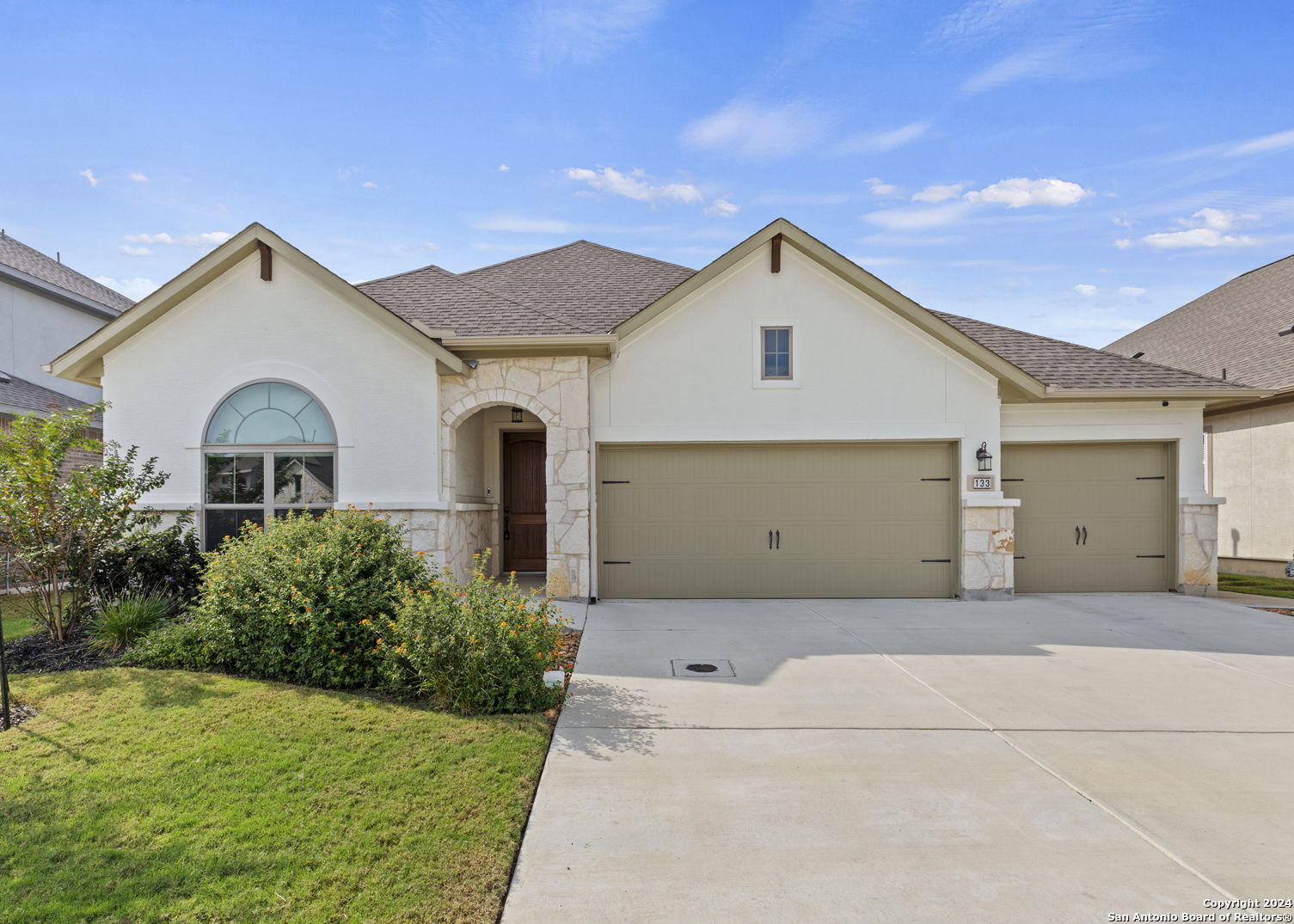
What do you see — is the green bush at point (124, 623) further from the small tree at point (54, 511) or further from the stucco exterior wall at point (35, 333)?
the stucco exterior wall at point (35, 333)

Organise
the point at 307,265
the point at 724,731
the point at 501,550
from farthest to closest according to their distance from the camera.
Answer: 1. the point at 501,550
2. the point at 307,265
3. the point at 724,731

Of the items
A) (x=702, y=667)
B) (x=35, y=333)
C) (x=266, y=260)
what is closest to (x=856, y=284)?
(x=702, y=667)

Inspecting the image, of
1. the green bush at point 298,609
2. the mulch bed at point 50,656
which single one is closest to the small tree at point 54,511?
the mulch bed at point 50,656

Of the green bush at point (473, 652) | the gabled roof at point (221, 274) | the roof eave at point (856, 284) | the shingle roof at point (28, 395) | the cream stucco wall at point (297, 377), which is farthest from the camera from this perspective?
the shingle roof at point (28, 395)

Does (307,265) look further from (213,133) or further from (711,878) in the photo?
(711,878)

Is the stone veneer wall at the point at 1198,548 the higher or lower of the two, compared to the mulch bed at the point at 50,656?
higher

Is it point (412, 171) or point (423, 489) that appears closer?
point (423, 489)

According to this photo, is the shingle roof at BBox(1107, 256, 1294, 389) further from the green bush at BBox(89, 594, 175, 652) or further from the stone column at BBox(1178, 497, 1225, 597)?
the green bush at BBox(89, 594, 175, 652)

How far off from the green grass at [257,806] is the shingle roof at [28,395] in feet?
31.1

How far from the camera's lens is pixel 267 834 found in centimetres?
334

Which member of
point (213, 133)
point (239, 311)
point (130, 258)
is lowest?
point (239, 311)

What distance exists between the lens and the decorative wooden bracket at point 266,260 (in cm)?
904

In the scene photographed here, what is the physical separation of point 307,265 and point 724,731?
807 cm

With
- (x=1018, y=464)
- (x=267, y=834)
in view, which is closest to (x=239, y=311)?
(x=267, y=834)
